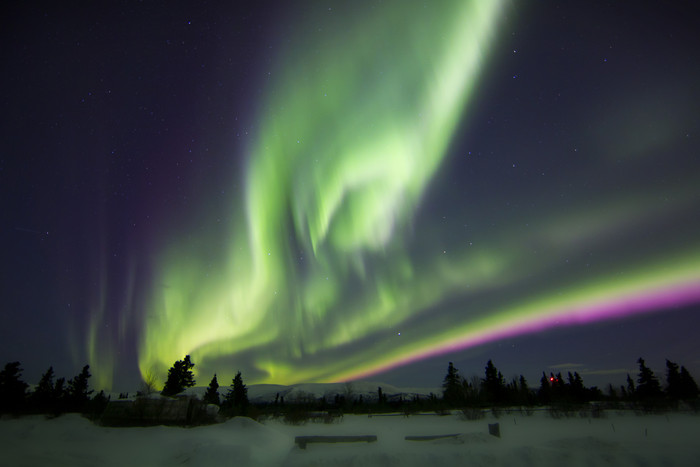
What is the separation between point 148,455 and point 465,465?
13.9 m

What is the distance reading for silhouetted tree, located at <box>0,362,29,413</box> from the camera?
156 ft

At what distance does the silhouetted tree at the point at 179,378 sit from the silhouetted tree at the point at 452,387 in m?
44.7

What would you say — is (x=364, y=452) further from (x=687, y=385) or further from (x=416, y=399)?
(x=687, y=385)

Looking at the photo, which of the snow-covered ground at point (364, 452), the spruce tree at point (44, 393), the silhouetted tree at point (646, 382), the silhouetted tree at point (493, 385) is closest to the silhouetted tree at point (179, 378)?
the spruce tree at point (44, 393)

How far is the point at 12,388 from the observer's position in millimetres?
50750

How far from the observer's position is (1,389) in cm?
4972

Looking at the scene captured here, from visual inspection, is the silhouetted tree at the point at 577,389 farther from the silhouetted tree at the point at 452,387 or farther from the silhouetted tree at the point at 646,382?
the silhouetted tree at the point at 452,387

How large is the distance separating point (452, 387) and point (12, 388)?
7061cm

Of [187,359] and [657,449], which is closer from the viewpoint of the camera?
[657,449]

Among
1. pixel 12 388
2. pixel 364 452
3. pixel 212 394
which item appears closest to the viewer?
pixel 364 452

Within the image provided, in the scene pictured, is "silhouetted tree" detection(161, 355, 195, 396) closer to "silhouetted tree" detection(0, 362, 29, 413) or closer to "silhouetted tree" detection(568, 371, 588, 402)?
"silhouetted tree" detection(0, 362, 29, 413)

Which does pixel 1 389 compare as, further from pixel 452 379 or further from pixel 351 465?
pixel 452 379

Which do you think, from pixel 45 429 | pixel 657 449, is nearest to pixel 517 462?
pixel 657 449

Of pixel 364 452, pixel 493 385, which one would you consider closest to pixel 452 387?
pixel 493 385
